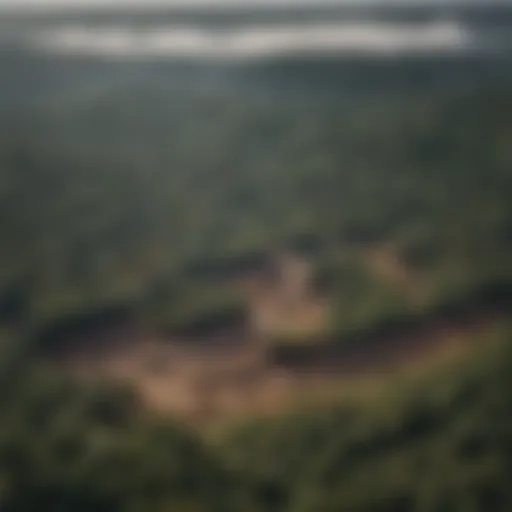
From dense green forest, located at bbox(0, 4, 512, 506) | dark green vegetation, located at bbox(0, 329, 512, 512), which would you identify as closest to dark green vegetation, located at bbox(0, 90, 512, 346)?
dense green forest, located at bbox(0, 4, 512, 506)

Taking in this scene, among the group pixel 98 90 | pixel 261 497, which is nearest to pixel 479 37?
pixel 98 90

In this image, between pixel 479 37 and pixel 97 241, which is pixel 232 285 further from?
pixel 479 37

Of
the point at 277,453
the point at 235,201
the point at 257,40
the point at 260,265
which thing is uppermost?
the point at 257,40

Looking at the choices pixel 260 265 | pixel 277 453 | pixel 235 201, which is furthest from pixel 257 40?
pixel 277 453

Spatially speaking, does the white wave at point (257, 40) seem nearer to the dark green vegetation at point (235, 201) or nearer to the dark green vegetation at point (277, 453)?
the dark green vegetation at point (235, 201)

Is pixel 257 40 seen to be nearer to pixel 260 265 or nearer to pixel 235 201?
pixel 235 201

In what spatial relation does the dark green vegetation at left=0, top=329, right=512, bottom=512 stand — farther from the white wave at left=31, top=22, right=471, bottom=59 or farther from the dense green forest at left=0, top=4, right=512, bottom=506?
the white wave at left=31, top=22, right=471, bottom=59

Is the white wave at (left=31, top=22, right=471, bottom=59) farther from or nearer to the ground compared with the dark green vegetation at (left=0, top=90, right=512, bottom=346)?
farther from the ground

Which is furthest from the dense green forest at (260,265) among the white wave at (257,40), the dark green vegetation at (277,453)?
the white wave at (257,40)
